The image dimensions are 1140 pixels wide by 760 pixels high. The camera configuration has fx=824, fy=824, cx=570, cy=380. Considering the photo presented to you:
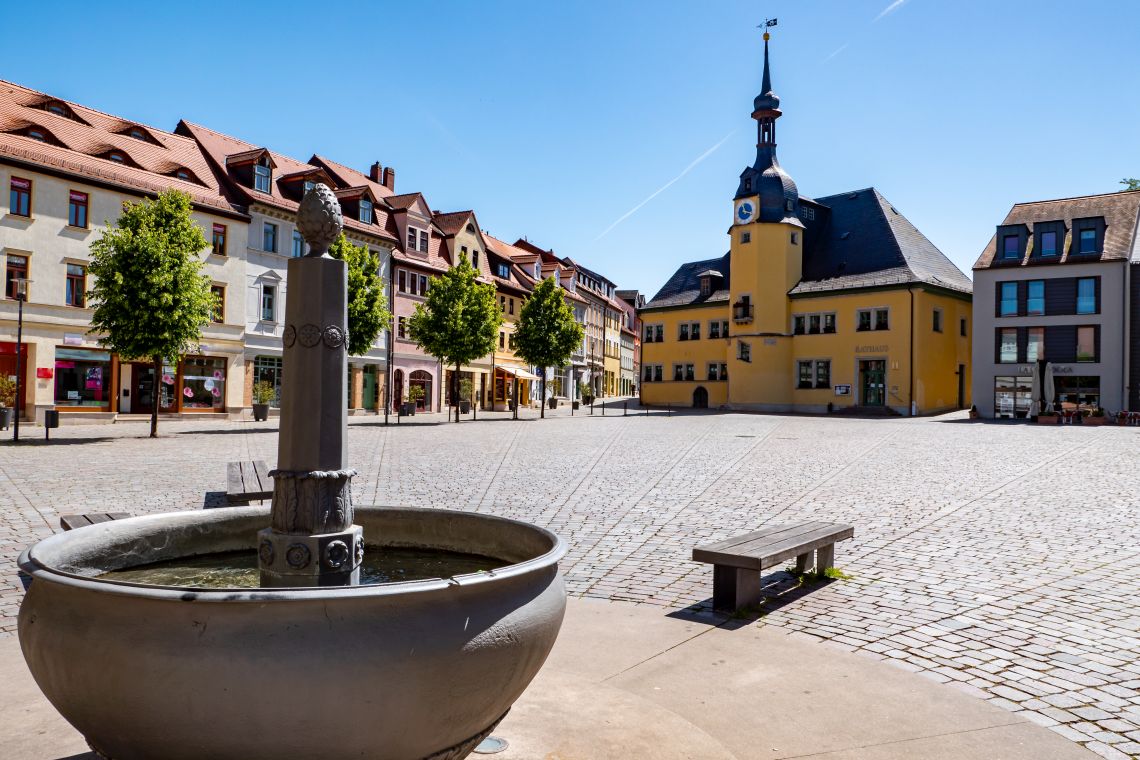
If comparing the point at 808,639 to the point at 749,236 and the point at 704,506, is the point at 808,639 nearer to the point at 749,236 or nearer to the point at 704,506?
the point at 704,506

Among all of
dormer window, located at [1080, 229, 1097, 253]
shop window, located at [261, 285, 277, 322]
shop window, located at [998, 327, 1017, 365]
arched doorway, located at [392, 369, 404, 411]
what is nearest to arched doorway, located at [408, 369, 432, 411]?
arched doorway, located at [392, 369, 404, 411]

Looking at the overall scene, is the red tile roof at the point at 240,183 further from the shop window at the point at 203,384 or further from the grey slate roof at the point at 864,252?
the grey slate roof at the point at 864,252

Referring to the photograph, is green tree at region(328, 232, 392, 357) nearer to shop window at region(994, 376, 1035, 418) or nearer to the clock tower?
the clock tower

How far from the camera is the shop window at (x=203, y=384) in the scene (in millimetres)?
33562

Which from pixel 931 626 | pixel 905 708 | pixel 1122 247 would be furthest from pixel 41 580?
pixel 1122 247

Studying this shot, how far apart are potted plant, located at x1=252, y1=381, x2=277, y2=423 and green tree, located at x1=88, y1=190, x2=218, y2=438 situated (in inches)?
340

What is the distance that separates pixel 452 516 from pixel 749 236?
162ft

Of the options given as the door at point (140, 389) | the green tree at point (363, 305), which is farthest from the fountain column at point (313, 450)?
the door at point (140, 389)

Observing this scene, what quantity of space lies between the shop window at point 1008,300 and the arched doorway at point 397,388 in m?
32.3

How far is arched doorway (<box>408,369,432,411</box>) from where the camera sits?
47.0 meters

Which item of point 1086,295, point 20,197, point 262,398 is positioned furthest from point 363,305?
point 1086,295

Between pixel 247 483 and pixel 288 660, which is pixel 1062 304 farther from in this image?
pixel 288 660

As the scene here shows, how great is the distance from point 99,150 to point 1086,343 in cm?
4538

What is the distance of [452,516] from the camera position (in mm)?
4551
